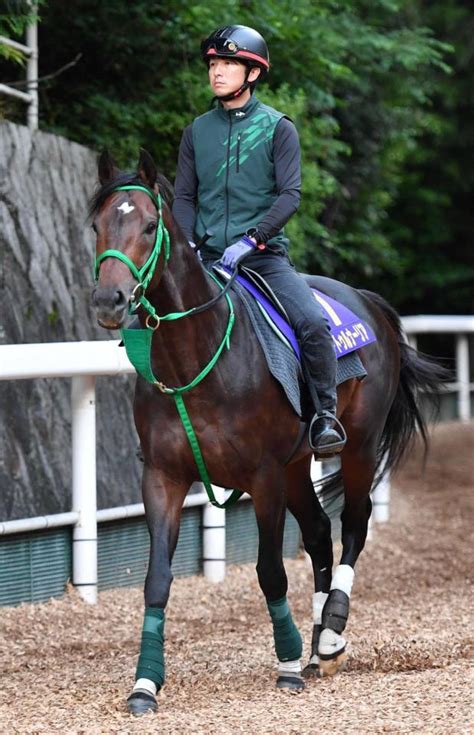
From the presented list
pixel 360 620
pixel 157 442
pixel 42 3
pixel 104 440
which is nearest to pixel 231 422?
pixel 157 442

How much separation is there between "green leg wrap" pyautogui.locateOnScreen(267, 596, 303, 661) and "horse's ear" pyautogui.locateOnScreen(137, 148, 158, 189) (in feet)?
6.35

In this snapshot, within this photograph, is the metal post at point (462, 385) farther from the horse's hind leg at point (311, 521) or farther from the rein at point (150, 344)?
the rein at point (150, 344)

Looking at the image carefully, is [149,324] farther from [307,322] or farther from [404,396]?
[404,396]

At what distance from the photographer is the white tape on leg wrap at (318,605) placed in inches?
260

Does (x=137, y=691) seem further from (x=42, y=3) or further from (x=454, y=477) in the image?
(x=454, y=477)

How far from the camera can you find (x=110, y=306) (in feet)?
16.0

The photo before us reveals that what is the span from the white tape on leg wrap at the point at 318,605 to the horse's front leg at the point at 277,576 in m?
0.69

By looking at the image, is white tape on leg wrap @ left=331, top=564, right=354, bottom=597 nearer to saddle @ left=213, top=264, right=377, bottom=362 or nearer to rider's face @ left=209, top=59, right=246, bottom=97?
saddle @ left=213, top=264, right=377, bottom=362

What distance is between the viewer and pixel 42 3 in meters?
8.36

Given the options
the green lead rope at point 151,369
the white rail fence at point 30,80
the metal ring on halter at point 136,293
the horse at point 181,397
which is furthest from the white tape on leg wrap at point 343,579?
the white rail fence at point 30,80

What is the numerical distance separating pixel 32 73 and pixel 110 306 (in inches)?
174

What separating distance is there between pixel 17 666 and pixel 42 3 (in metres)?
4.24

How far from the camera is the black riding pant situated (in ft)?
19.9

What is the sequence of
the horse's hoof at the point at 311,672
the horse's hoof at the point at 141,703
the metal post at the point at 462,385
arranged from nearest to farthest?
the horse's hoof at the point at 141,703, the horse's hoof at the point at 311,672, the metal post at the point at 462,385
